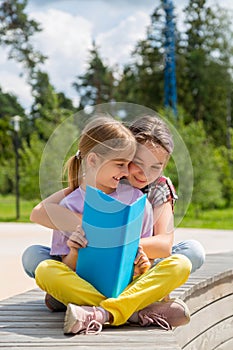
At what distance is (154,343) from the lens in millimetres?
2871

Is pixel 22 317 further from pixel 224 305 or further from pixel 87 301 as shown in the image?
pixel 224 305

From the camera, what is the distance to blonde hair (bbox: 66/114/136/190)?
122 inches

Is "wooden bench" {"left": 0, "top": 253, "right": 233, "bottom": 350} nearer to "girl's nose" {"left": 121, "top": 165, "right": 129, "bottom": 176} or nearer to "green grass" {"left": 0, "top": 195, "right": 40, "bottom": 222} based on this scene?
"girl's nose" {"left": 121, "top": 165, "right": 129, "bottom": 176}

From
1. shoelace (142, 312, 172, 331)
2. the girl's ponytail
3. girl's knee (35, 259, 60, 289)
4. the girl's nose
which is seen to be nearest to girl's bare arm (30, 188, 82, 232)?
the girl's ponytail

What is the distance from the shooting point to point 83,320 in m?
3.00

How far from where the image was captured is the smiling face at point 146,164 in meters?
3.20

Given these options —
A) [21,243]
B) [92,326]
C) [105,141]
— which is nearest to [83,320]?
[92,326]

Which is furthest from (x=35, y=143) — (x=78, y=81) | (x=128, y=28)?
(x=128, y=28)

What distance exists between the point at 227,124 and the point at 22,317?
28.3 m

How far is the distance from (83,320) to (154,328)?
1.13 feet

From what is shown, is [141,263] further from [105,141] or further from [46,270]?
[105,141]

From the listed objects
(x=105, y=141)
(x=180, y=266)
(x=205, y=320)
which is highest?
(x=105, y=141)

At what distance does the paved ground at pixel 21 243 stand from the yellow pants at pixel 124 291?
2.05 m

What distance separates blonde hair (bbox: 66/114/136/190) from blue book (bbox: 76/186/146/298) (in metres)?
0.20
